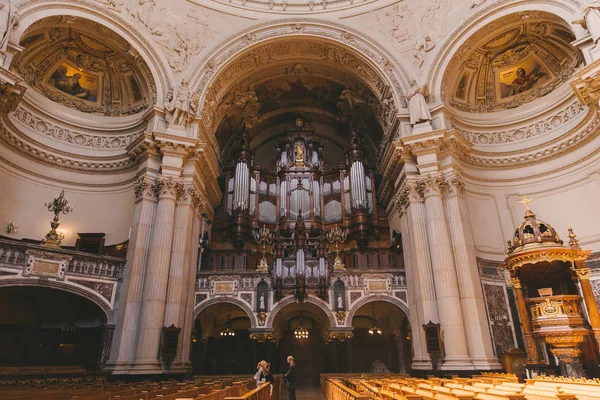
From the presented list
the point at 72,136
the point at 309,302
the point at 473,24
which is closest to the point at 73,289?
the point at 72,136

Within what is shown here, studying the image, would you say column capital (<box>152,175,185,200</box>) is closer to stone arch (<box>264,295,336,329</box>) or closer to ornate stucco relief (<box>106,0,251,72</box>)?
ornate stucco relief (<box>106,0,251,72</box>)

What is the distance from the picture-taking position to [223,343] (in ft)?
58.4

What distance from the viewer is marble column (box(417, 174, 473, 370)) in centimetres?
1112

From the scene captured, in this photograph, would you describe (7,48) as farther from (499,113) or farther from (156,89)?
(499,113)

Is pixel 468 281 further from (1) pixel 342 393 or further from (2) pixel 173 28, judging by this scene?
(2) pixel 173 28

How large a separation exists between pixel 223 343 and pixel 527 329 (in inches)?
493

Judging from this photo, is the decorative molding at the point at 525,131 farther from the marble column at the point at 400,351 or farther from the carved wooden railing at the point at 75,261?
the carved wooden railing at the point at 75,261

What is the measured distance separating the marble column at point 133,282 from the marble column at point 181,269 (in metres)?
0.85

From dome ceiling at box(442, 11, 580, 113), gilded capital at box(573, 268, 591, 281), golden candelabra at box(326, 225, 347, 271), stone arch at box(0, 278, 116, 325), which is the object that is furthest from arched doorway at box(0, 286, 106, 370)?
dome ceiling at box(442, 11, 580, 113)

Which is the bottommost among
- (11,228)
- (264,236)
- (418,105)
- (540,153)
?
(11,228)

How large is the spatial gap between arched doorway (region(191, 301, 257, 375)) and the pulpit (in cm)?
991

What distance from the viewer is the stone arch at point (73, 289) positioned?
1044cm

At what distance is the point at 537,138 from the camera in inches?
578

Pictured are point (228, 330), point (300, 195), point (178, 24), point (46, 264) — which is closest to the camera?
point (46, 264)
